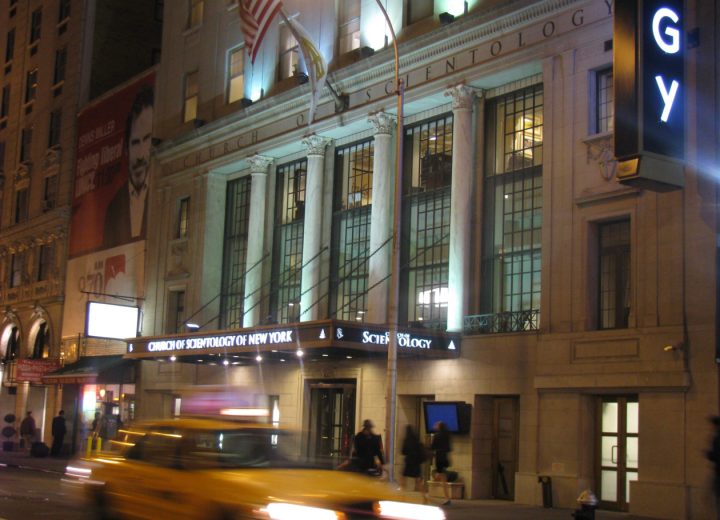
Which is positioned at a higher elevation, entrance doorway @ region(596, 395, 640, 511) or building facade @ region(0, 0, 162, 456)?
building facade @ region(0, 0, 162, 456)

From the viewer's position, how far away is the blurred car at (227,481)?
1097cm

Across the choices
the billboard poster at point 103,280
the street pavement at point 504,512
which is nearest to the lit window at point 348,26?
the billboard poster at point 103,280

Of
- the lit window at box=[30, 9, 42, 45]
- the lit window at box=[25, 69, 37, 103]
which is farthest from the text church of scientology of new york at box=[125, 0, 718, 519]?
the lit window at box=[30, 9, 42, 45]

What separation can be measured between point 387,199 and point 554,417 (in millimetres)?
9473

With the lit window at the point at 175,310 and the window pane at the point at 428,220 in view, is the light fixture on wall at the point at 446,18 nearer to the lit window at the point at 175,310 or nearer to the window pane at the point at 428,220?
the window pane at the point at 428,220

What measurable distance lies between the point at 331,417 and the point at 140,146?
1791 centimetres

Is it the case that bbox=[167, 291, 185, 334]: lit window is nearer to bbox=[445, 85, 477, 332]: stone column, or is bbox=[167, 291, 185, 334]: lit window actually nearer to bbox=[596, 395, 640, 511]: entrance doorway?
bbox=[445, 85, 477, 332]: stone column

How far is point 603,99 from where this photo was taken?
80.6 feet

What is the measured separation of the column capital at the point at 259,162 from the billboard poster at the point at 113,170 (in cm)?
Answer: 812

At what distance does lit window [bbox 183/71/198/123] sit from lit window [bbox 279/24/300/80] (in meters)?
6.18

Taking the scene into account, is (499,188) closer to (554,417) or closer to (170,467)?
(554,417)

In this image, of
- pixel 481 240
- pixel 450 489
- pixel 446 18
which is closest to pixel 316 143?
pixel 446 18

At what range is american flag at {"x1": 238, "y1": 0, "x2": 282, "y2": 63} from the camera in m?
30.4

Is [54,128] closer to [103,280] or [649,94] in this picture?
[103,280]
